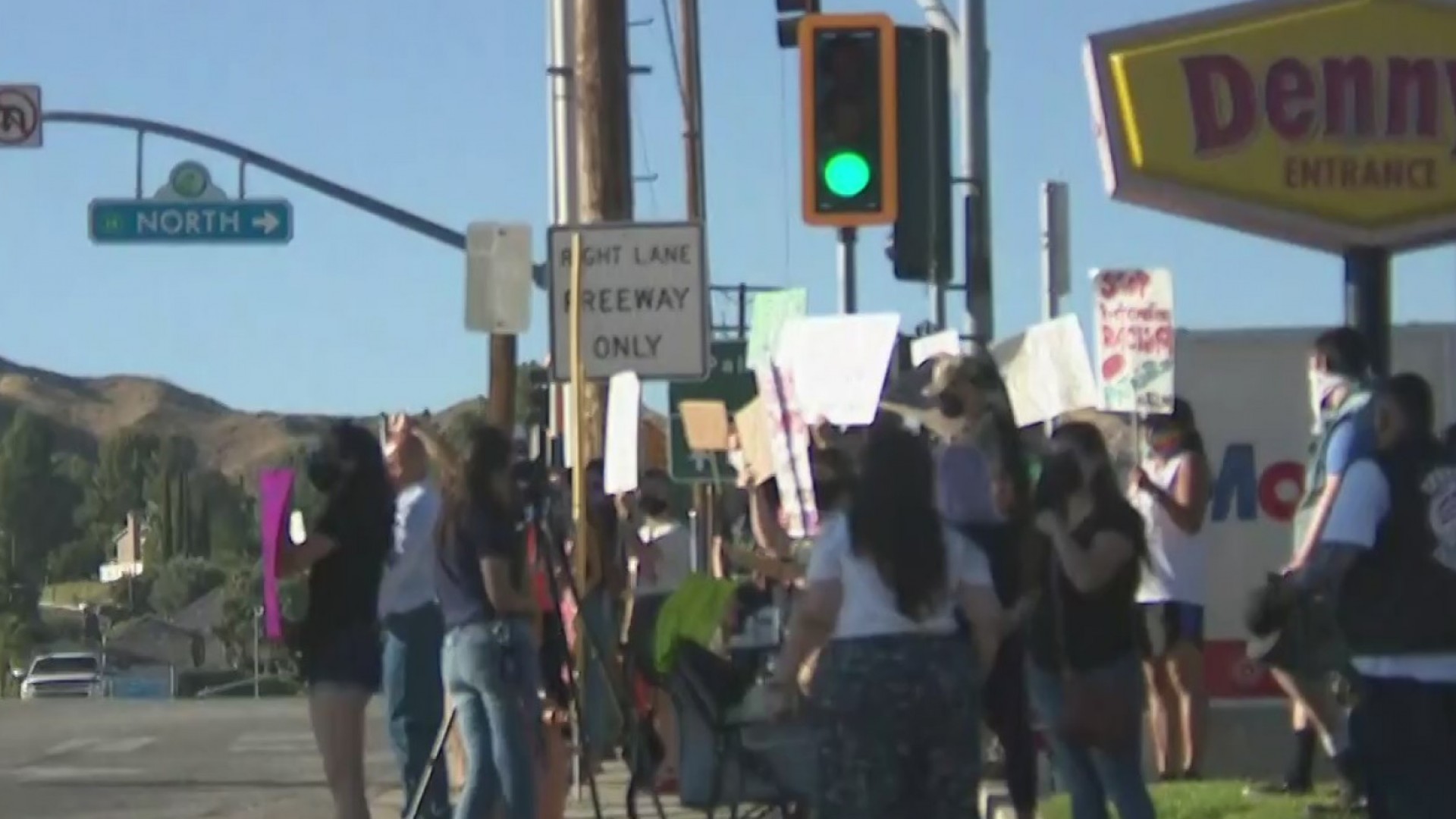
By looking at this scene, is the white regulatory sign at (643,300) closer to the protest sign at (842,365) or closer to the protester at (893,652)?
the protest sign at (842,365)

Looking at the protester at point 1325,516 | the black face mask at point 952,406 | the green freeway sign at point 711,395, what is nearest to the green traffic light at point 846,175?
the protester at point 1325,516

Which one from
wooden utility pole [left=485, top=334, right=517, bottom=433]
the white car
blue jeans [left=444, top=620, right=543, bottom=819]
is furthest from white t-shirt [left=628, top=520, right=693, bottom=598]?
the white car

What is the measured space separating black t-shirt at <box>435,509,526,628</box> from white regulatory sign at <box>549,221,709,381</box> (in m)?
2.01

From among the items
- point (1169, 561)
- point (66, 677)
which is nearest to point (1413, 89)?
point (1169, 561)

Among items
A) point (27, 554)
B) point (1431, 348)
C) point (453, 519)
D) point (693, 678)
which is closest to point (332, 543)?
point (453, 519)

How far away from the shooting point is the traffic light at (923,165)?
41.5 ft

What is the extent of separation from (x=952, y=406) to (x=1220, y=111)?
306 cm

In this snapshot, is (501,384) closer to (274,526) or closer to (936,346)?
(936,346)

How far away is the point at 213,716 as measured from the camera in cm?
2706

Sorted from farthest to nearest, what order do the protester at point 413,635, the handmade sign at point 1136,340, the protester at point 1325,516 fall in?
the handmade sign at point 1136,340, the protester at point 413,635, the protester at point 1325,516

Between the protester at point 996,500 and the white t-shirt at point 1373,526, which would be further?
the protester at point 996,500

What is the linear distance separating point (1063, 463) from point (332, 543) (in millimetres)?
2794

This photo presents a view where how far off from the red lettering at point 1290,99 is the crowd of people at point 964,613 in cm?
138

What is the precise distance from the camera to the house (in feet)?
431
